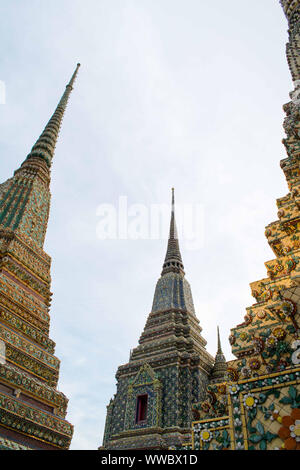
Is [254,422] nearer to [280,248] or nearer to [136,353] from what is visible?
[280,248]

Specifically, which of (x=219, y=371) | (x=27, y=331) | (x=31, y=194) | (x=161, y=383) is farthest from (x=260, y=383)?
(x=219, y=371)

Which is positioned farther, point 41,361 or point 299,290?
point 41,361

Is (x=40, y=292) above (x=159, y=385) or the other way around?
the other way around

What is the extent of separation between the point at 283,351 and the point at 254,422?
1.23 meters

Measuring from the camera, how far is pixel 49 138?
18281 millimetres

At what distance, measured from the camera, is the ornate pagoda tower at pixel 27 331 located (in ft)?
30.4

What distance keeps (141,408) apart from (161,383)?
191 centimetres

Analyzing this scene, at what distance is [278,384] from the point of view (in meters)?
5.11

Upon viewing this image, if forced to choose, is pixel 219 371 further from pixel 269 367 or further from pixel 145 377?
pixel 269 367

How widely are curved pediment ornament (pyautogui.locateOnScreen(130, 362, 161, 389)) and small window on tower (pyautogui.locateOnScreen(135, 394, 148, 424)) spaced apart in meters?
0.76

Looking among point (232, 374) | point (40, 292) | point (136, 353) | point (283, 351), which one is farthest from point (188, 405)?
point (283, 351)

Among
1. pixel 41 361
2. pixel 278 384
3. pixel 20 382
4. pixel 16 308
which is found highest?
pixel 16 308
